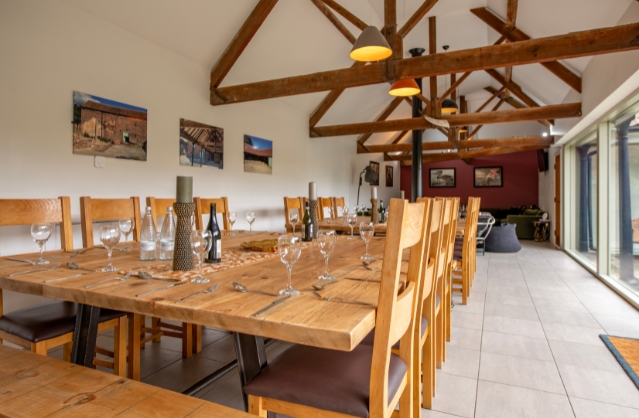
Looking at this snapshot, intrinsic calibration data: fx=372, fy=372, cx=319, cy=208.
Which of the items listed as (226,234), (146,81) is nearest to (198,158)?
(146,81)

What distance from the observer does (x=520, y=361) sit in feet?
7.54

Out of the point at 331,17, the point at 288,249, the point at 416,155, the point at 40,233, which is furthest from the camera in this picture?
the point at 416,155

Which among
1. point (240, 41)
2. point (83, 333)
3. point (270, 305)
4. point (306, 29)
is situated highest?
point (306, 29)

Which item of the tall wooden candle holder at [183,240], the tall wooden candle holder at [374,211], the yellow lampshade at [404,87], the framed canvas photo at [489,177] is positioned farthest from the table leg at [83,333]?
the framed canvas photo at [489,177]

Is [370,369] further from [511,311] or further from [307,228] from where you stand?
[511,311]

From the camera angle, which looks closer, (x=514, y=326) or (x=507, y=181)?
(x=514, y=326)

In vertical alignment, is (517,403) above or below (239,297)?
below

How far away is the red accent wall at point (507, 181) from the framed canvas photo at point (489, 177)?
97 mm

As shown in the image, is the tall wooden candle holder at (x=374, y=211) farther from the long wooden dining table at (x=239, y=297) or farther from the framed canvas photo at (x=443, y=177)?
the framed canvas photo at (x=443, y=177)

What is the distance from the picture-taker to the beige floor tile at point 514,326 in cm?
278

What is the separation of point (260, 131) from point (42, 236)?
4488 mm

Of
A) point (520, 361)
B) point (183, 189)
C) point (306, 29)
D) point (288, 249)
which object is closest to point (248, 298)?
point (288, 249)

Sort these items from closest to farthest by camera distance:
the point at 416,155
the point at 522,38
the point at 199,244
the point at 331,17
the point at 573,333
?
the point at 199,244 < the point at 573,333 < the point at 331,17 < the point at 522,38 < the point at 416,155

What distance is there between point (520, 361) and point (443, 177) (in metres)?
10.9
